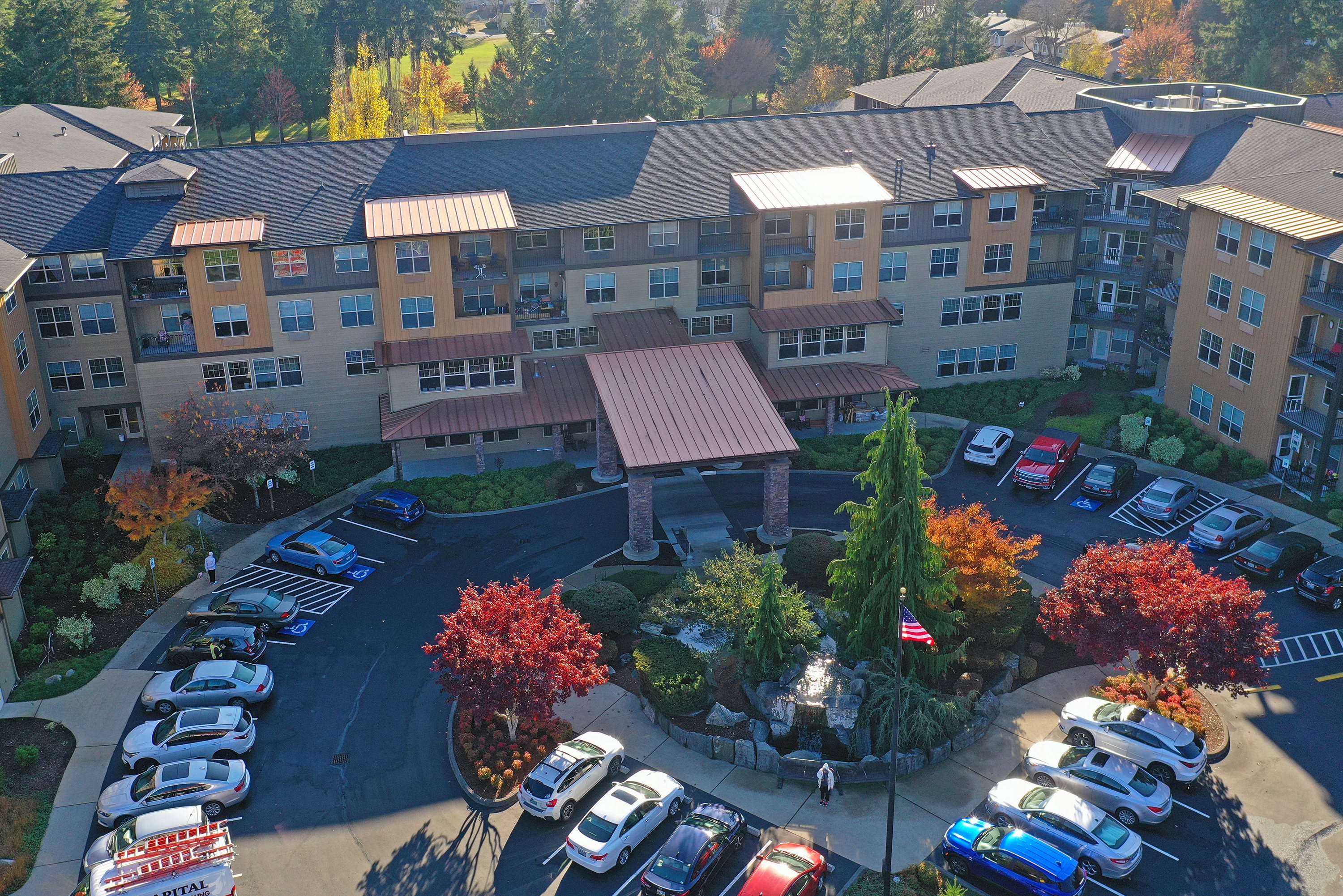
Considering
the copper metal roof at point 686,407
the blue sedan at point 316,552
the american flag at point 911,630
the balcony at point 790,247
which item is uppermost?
the balcony at point 790,247

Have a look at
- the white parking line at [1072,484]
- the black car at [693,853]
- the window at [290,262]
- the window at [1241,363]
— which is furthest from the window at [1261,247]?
the window at [290,262]

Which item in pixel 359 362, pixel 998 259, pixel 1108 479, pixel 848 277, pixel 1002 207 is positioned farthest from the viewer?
pixel 998 259

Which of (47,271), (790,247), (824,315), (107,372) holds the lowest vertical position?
(107,372)

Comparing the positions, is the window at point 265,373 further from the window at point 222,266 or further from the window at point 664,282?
the window at point 664,282

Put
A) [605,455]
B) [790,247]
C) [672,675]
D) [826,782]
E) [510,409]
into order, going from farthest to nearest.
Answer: [790,247] → [510,409] → [605,455] → [672,675] → [826,782]

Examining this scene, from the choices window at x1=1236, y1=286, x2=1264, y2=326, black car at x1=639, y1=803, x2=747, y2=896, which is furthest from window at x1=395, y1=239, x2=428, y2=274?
window at x1=1236, y1=286, x2=1264, y2=326

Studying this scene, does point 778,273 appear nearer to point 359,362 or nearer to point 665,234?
point 665,234

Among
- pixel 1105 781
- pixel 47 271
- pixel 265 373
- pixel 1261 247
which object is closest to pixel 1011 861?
pixel 1105 781
